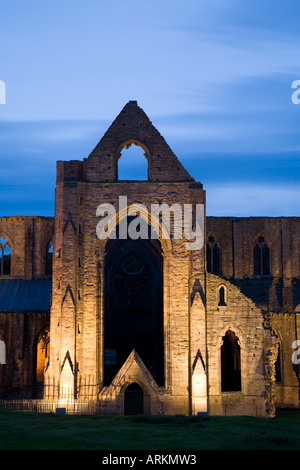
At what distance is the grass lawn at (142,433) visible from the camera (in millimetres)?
18312

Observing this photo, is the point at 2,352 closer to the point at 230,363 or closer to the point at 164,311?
the point at 164,311

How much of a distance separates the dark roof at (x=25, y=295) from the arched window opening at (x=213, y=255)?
10.0 m

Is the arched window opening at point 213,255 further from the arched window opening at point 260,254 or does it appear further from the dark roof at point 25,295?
the dark roof at point 25,295

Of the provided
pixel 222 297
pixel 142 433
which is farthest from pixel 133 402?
pixel 142 433

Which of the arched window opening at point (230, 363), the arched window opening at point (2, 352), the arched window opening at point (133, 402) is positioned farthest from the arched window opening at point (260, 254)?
the arched window opening at point (2, 352)

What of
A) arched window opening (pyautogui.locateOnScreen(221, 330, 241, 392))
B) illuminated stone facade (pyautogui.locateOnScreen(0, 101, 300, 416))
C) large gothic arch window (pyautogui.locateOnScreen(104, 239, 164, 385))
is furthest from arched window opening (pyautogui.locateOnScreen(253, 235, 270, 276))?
illuminated stone facade (pyautogui.locateOnScreen(0, 101, 300, 416))

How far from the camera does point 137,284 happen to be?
39.0 metres

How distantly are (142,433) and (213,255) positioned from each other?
2016 centimetres

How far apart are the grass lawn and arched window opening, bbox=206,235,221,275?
1496 centimetres

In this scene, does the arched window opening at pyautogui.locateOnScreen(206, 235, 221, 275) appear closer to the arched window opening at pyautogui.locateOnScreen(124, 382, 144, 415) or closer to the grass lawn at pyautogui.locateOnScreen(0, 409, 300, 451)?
the arched window opening at pyautogui.locateOnScreen(124, 382, 144, 415)

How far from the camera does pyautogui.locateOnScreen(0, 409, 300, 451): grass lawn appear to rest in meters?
18.3

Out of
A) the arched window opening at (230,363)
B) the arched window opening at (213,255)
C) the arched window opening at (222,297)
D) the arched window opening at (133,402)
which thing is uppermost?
the arched window opening at (213,255)
